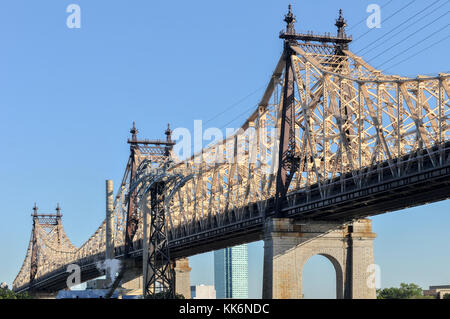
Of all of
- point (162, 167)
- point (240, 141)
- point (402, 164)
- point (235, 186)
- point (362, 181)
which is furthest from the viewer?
point (235, 186)

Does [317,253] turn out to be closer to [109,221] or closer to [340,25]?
[340,25]

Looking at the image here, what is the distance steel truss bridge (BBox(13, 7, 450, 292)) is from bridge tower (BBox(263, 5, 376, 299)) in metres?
0.20

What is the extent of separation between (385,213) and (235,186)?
109 feet

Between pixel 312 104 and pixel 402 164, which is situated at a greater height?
pixel 312 104

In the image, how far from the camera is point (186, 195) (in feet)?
422

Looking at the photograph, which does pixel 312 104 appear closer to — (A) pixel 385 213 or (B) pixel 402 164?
(A) pixel 385 213

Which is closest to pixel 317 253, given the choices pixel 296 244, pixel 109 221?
pixel 296 244

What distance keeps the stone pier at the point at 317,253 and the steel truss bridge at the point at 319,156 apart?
4.13 ft

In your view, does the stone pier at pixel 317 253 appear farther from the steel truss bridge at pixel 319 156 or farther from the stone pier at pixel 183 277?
the stone pier at pixel 183 277

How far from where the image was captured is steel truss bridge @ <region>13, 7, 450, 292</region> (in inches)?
2682

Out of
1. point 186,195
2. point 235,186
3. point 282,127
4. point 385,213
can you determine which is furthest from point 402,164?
point 186,195

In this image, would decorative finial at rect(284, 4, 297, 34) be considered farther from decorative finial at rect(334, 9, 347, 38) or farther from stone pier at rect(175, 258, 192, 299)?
stone pier at rect(175, 258, 192, 299)

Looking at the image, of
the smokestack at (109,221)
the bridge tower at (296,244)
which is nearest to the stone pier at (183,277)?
the smokestack at (109,221)
